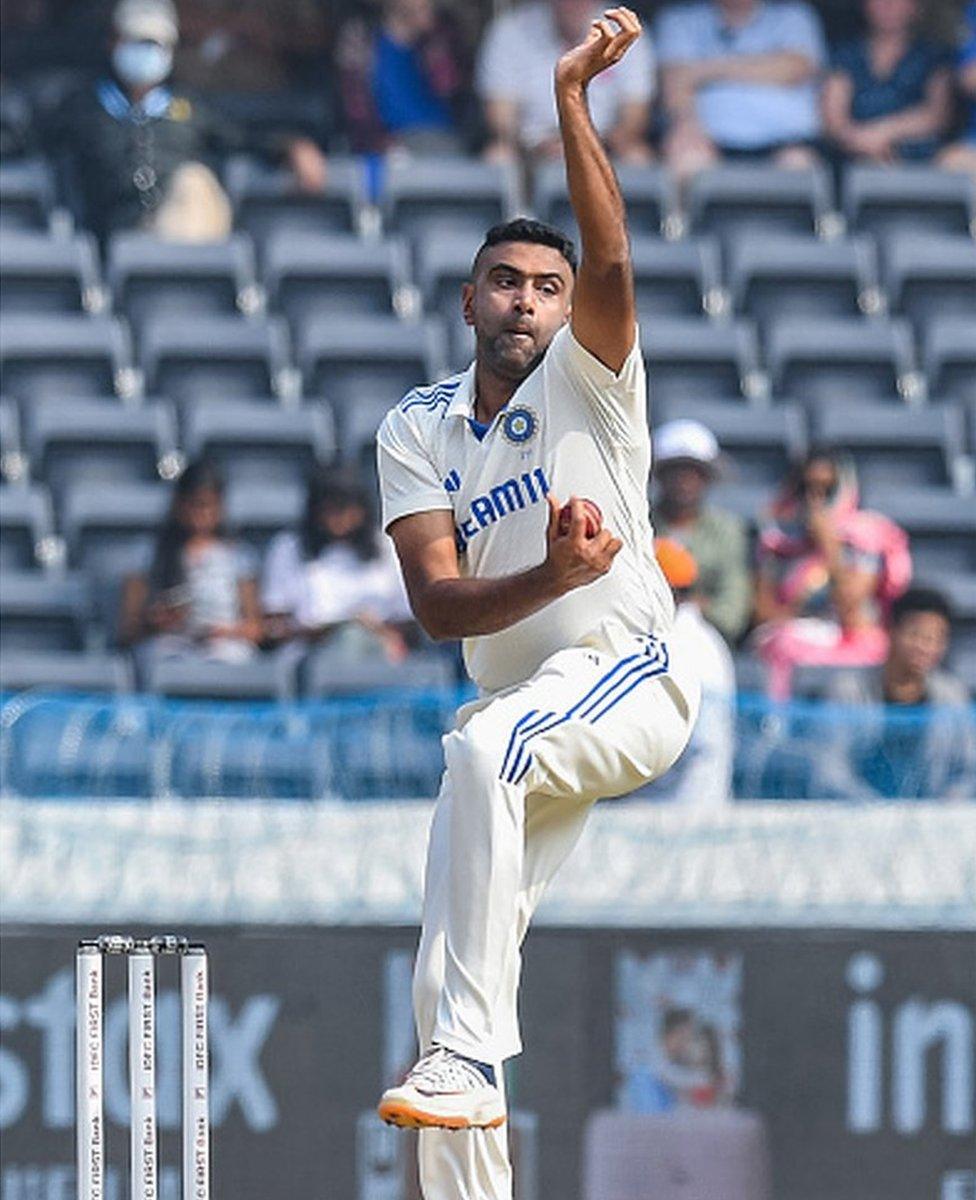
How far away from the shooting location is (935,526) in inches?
455

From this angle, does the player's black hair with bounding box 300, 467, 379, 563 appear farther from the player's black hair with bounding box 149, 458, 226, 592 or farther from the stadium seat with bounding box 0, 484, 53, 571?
the stadium seat with bounding box 0, 484, 53, 571

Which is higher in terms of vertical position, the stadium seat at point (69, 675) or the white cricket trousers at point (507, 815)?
the stadium seat at point (69, 675)

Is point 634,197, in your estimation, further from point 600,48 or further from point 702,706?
point 600,48

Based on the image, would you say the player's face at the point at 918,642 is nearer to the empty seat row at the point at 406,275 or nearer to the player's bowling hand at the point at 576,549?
the empty seat row at the point at 406,275

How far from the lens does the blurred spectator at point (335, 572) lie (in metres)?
10.4

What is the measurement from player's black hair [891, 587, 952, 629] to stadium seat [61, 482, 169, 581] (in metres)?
2.89

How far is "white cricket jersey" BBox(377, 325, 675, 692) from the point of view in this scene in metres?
6.36

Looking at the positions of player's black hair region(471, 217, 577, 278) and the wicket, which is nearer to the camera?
the wicket

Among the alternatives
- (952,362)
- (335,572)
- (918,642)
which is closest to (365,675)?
(335,572)

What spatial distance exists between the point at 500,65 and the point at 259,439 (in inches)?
82.8

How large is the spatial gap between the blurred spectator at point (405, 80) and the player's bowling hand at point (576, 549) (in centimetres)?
717

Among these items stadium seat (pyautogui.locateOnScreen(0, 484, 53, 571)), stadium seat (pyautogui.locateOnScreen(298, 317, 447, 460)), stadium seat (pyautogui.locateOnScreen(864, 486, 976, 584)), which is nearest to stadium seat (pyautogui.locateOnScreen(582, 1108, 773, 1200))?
stadium seat (pyautogui.locateOnScreen(864, 486, 976, 584))

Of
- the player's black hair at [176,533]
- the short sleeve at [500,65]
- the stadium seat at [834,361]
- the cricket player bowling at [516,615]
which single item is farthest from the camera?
the short sleeve at [500,65]

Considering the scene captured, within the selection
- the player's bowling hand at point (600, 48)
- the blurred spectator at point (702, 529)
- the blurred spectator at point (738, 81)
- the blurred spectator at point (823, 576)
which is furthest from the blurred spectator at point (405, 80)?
the player's bowling hand at point (600, 48)
